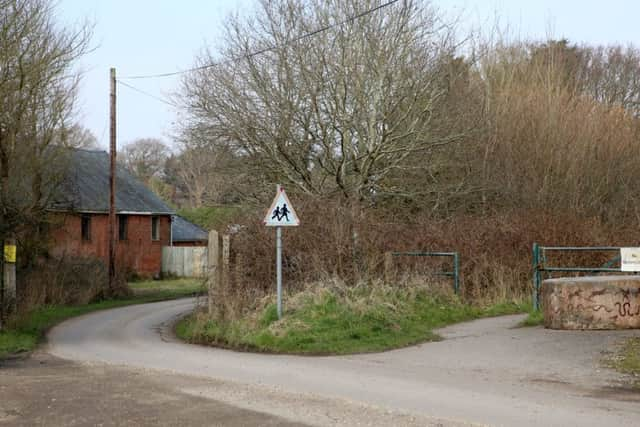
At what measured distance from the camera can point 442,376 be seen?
11.8 meters

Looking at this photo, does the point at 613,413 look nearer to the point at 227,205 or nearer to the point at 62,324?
the point at 62,324

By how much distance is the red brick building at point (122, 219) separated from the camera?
141 feet

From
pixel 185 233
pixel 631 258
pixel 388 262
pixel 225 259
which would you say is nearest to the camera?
pixel 631 258

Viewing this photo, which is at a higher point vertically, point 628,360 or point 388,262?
point 388,262

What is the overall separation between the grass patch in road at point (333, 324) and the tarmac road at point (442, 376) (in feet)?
1.76

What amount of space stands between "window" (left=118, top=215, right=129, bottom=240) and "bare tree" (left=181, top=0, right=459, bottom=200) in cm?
2000

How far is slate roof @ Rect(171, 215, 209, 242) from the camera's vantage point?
5366cm

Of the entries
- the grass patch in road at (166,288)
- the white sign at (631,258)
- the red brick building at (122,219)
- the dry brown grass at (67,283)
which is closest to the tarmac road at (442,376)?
the white sign at (631,258)

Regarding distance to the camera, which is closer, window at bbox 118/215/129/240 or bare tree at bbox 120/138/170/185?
window at bbox 118/215/129/240

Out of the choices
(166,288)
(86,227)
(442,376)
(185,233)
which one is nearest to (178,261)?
(86,227)

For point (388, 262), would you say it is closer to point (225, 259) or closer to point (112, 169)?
point (225, 259)

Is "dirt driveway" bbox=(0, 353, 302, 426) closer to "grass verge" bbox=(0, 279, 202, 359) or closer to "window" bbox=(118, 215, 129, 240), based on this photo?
"grass verge" bbox=(0, 279, 202, 359)

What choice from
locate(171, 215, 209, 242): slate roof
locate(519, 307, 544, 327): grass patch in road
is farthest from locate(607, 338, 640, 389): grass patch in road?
locate(171, 215, 209, 242): slate roof

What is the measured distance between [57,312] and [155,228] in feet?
72.8
